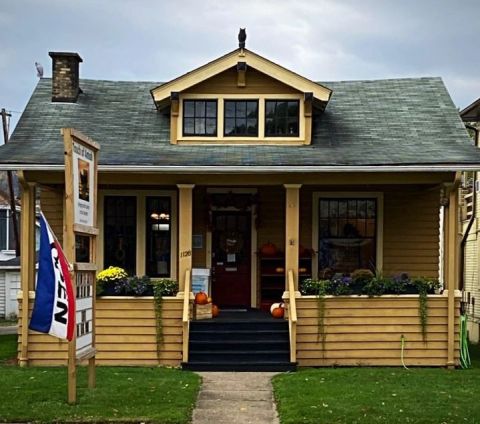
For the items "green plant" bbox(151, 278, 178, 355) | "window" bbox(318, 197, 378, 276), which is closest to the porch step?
"green plant" bbox(151, 278, 178, 355)

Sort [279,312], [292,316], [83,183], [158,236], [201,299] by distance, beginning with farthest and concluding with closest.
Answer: [158,236]
[279,312]
[201,299]
[292,316]
[83,183]

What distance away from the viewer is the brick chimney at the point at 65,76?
15.9 metres

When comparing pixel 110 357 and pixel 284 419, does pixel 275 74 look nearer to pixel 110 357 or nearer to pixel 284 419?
pixel 110 357

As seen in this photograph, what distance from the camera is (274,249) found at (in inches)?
590

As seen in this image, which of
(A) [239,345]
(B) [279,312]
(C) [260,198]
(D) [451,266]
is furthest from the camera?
(C) [260,198]

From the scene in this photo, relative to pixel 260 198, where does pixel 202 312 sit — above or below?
below

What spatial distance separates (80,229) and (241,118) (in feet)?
21.7

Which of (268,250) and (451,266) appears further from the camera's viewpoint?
(268,250)

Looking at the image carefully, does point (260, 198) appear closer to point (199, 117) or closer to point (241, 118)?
point (241, 118)

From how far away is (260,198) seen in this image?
15320 millimetres

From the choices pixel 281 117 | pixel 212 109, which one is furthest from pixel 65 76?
pixel 281 117

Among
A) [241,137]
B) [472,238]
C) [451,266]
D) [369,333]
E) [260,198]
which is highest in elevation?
[241,137]

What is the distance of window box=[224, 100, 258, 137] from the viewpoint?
14.7 meters

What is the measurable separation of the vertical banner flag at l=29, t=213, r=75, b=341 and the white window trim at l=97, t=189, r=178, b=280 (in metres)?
6.48
